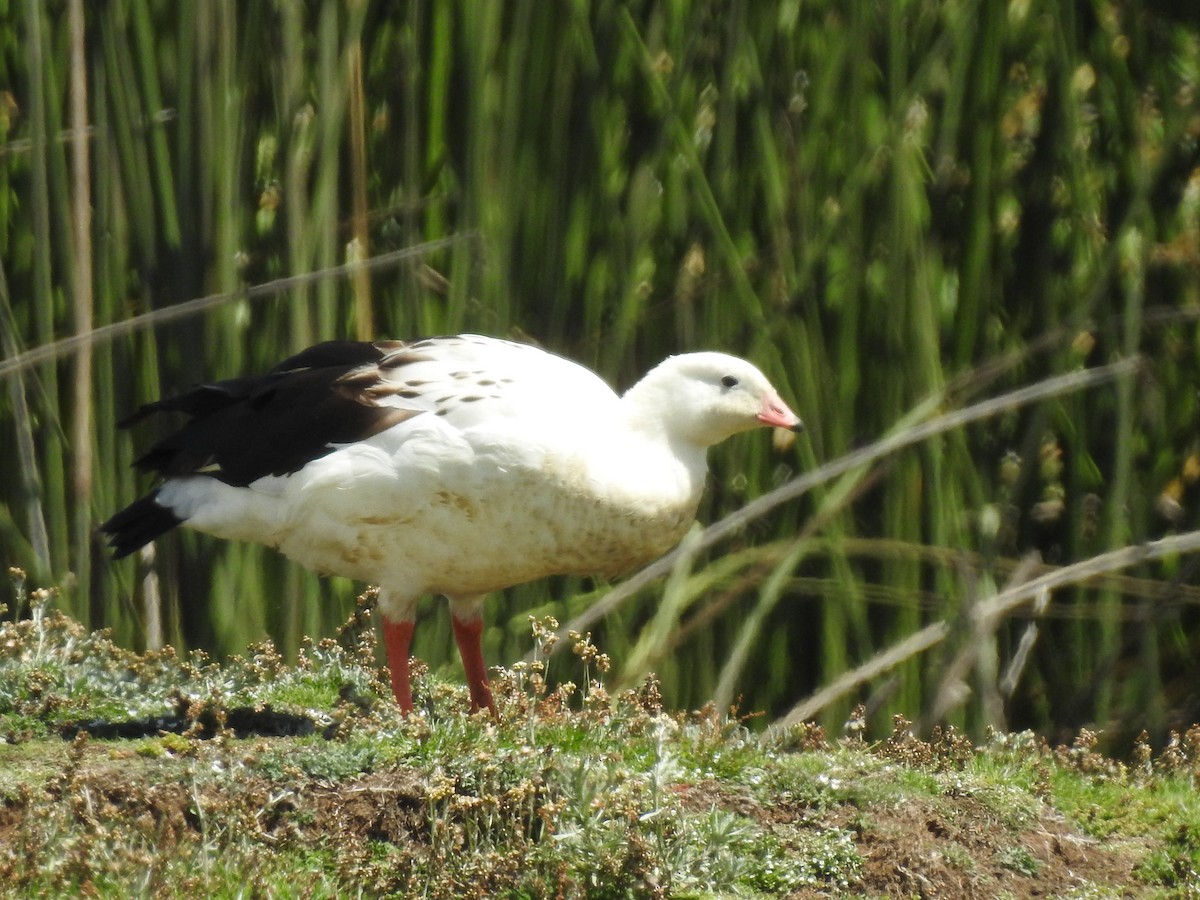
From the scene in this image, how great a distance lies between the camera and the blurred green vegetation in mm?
5980

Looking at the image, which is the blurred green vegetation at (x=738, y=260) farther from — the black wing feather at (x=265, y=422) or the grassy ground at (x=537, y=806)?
the grassy ground at (x=537, y=806)

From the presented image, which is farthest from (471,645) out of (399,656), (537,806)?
(537,806)

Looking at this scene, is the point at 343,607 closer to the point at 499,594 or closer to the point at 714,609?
the point at 499,594

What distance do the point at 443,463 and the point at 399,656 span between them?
0.64 metres

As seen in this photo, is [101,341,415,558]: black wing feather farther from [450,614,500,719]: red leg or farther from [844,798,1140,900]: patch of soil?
[844,798,1140,900]: patch of soil

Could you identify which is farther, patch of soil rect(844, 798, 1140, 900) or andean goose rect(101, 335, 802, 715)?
andean goose rect(101, 335, 802, 715)

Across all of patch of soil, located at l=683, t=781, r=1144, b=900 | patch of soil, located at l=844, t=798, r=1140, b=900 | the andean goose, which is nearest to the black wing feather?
the andean goose

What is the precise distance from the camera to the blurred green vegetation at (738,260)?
19.6 feet

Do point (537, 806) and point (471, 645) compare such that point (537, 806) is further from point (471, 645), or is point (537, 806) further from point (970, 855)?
point (471, 645)

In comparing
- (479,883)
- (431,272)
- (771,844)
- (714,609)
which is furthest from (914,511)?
(479,883)

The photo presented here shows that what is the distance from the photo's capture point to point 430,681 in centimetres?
544

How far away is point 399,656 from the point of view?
5.21 meters

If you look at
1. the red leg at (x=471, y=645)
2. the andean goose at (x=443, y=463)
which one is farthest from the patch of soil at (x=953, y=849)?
the red leg at (x=471, y=645)

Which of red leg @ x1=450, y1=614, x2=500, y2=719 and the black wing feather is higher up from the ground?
the black wing feather
